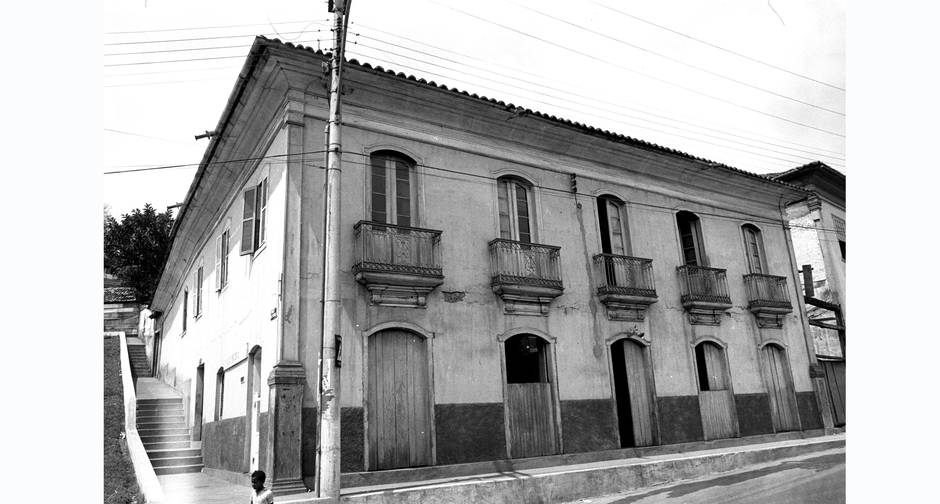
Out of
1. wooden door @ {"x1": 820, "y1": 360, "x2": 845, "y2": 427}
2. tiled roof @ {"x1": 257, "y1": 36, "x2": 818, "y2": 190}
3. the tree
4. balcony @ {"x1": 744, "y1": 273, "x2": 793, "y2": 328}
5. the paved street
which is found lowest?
the paved street

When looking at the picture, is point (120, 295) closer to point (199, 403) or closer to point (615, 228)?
point (199, 403)

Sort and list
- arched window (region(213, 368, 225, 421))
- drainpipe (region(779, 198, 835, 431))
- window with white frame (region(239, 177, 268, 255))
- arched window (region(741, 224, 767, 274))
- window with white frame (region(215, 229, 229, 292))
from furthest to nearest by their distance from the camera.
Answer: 1. arched window (region(741, 224, 767, 274))
2. drainpipe (region(779, 198, 835, 431))
3. window with white frame (region(215, 229, 229, 292))
4. arched window (region(213, 368, 225, 421))
5. window with white frame (region(239, 177, 268, 255))

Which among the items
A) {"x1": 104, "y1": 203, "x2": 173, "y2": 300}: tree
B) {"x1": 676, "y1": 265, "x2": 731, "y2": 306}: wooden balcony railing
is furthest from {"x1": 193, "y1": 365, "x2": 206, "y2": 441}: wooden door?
{"x1": 104, "y1": 203, "x2": 173, "y2": 300}: tree

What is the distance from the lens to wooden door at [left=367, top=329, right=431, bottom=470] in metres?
10.1

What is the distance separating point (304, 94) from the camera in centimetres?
1071

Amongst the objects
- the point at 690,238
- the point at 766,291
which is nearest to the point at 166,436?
the point at 690,238

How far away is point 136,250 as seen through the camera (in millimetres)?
31359

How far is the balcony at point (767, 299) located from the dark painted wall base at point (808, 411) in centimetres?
202

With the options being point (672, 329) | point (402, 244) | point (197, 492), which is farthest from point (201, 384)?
point (672, 329)

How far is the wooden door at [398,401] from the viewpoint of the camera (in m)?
10.1

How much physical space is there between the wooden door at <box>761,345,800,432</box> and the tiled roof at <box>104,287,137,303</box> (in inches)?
1168

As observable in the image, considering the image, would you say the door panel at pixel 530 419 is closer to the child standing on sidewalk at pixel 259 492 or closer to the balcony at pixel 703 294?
the balcony at pixel 703 294

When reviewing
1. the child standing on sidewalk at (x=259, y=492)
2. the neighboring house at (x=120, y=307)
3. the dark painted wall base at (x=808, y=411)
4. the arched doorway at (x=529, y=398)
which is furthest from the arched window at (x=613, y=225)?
the neighboring house at (x=120, y=307)

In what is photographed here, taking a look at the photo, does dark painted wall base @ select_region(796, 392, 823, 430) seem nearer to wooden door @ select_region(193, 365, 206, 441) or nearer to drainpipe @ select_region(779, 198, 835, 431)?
drainpipe @ select_region(779, 198, 835, 431)
